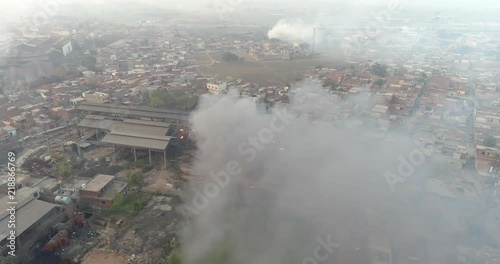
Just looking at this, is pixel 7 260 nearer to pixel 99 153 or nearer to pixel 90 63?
pixel 99 153

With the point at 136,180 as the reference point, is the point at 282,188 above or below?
above

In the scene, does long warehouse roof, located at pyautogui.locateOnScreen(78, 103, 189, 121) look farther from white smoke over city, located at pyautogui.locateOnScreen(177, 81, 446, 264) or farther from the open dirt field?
the open dirt field

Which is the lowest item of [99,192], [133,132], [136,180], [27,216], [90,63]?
[90,63]

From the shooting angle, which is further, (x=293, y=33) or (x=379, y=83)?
(x=293, y=33)

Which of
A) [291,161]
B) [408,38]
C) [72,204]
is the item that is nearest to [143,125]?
[72,204]

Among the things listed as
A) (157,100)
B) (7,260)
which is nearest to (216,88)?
(157,100)

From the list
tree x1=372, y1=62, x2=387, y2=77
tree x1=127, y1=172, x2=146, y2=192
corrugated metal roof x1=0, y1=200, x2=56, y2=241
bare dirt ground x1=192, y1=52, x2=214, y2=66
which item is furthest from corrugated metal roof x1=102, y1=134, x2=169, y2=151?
tree x1=372, y1=62, x2=387, y2=77

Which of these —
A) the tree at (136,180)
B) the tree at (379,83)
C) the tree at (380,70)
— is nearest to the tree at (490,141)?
the tree at (379,83)
